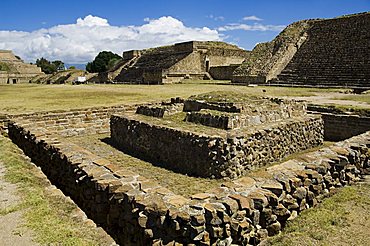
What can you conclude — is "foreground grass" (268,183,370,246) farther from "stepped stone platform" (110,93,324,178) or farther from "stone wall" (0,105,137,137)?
"stone wall" (0,105,137,137)

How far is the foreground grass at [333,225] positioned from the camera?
3.79m

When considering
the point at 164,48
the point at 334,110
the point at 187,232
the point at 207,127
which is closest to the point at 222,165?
the point at 207,127

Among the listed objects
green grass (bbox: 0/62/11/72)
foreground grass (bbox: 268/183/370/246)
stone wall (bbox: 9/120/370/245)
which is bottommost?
foreground grass (bbox: 268/183/370/246)

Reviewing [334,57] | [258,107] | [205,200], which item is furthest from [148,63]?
[205,200]

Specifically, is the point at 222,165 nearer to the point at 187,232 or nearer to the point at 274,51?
the point at 187,232

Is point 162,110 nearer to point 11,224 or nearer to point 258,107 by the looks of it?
point 258,107

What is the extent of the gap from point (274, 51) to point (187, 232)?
98.2 feet

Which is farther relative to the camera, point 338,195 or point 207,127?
point 207,127

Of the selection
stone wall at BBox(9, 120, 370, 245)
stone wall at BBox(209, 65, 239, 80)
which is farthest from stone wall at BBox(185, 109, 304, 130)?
stone wall at BBox(209, 65, 239, 80)

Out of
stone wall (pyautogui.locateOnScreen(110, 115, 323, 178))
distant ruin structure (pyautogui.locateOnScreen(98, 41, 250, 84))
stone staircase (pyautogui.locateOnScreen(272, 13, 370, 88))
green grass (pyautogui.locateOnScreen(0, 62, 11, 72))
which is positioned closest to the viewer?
stone wall (pyautogui.locateOnScreen(110, 115, 323, 178))

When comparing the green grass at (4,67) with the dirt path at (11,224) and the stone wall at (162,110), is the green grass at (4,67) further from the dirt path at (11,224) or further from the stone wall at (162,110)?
the dirt path at (11,224)

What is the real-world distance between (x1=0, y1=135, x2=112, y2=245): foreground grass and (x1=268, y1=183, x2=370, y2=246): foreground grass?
230 cm

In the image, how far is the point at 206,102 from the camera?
10133 mm

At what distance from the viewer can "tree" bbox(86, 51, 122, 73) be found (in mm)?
66812
